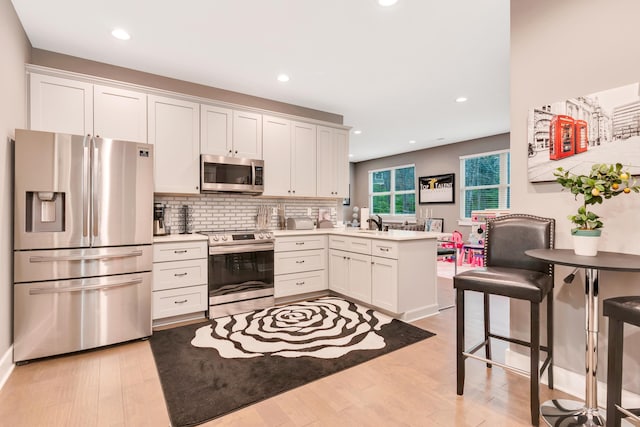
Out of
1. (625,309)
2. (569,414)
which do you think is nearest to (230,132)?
(625,309)

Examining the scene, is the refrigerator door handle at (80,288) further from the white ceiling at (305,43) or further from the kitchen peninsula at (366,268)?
the white ceiling at (305,43)

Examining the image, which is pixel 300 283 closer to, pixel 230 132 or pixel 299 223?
pixel 299 223

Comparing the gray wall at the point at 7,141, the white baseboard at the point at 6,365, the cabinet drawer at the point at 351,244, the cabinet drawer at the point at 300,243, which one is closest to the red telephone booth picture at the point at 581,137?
the cabinet drawer at the point at 351,244

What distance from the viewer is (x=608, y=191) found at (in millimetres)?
1593

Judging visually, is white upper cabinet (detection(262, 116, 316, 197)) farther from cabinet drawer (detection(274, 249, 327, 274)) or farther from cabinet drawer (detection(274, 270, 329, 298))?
cabinet drawer (detection(274, 270, 329, 298))

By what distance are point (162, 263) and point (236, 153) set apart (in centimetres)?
156

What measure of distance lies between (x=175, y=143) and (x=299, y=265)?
6.52ft

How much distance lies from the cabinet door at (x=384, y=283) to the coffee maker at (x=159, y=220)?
2290 mm

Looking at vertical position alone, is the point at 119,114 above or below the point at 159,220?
above

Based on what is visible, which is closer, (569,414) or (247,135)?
(569,414)

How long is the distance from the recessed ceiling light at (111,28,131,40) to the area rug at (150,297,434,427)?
8.76ft

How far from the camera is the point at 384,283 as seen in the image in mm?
3236

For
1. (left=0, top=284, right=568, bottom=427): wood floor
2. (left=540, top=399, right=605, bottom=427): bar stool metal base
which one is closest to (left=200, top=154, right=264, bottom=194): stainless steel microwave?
(left=0, top=284, right=568, bottom=427): wood floor

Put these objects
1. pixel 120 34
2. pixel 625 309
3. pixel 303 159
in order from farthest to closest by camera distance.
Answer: pixel 303 159 → pixel 120 34 → pixel 625 309
